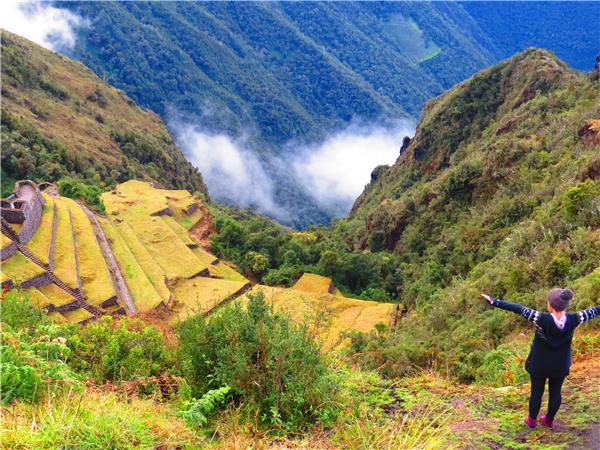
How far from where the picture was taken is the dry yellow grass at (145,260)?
26.9 metres

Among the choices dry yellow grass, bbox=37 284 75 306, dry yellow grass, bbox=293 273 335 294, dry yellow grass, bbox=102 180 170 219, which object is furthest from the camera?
dry yellow grass, bbox=102 180 170 219

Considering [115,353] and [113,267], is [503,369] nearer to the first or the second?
[115,353]

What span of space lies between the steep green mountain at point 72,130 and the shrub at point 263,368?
133 ft

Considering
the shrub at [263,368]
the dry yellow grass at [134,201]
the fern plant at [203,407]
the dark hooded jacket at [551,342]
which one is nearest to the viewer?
the fern plant at [203,407]

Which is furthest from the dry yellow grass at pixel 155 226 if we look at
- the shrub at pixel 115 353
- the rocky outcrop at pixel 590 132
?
the rocky outcrop at pixel 590 132

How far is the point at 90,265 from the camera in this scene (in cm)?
2538

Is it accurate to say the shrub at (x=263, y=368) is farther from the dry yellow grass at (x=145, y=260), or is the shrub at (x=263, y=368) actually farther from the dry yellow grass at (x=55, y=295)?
the dry yellow grass at (x=145, y=260)

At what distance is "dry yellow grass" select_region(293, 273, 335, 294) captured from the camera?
31.2 m

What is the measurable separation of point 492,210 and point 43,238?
70.1ft

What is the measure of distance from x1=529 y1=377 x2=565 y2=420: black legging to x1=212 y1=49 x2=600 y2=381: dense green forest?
2.92m

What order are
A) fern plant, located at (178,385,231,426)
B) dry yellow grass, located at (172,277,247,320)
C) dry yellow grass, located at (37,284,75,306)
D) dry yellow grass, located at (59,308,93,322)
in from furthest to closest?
dry yellow grass, located at (172,277,247,320) → dry yellow grass, located at (37,284,75,306) → dry yellow grass, located at (59,308,93,322) → fern plant, located at (178,385,231,426)

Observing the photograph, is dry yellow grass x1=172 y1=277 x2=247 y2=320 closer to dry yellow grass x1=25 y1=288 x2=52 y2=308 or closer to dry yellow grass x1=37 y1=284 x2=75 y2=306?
dry yellow grass x1=37 y1=284 x2=75 y2=306

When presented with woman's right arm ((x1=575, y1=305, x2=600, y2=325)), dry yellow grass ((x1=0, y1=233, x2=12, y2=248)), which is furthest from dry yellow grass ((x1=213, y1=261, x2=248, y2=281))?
woman's right arm ((x1=575, y1=305, x2=600, y2=325))

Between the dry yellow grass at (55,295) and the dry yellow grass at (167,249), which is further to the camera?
the dry yellow grass at (167,249)
